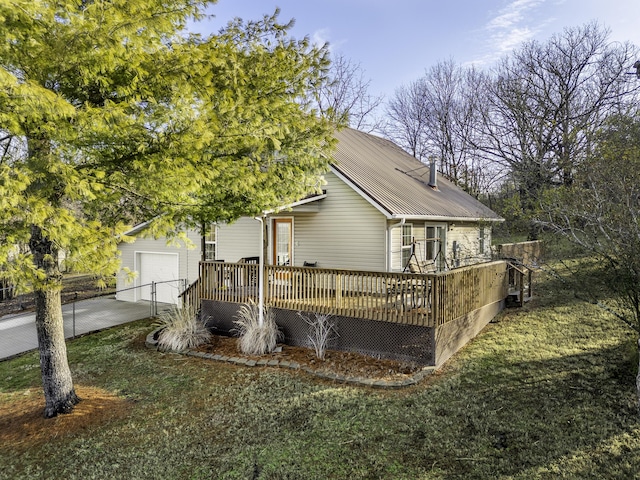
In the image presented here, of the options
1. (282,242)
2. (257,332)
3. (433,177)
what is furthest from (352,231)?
(433,177)

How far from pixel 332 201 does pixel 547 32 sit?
19.3 m

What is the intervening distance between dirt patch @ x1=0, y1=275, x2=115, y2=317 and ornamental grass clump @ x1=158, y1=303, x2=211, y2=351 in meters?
3.69

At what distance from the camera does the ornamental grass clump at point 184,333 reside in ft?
29.0

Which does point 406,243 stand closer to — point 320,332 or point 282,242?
point 282,242

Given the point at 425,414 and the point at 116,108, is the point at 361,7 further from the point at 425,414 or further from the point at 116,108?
the point at 425,414

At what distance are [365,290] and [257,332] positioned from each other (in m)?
2.62

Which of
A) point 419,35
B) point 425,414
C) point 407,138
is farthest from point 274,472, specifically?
point 407,138

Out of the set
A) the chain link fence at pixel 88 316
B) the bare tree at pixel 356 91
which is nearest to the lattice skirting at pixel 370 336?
the chain link fence at pixel 88 316

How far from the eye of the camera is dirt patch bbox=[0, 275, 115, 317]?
14.6 m

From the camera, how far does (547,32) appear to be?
21.5m

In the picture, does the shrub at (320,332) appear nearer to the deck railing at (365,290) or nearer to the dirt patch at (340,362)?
the dirt patch at (340,362)

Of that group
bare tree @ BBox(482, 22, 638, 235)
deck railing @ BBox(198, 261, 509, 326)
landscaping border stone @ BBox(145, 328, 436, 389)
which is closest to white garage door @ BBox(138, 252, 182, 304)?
deck railing @ BBox(198, 261, 509, 326)

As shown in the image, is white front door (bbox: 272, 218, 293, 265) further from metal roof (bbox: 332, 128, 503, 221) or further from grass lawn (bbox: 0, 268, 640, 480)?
grass lawn (bbox: 0, 268, 640, 480)

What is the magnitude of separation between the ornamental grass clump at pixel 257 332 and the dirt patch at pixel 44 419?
9.03 ft
